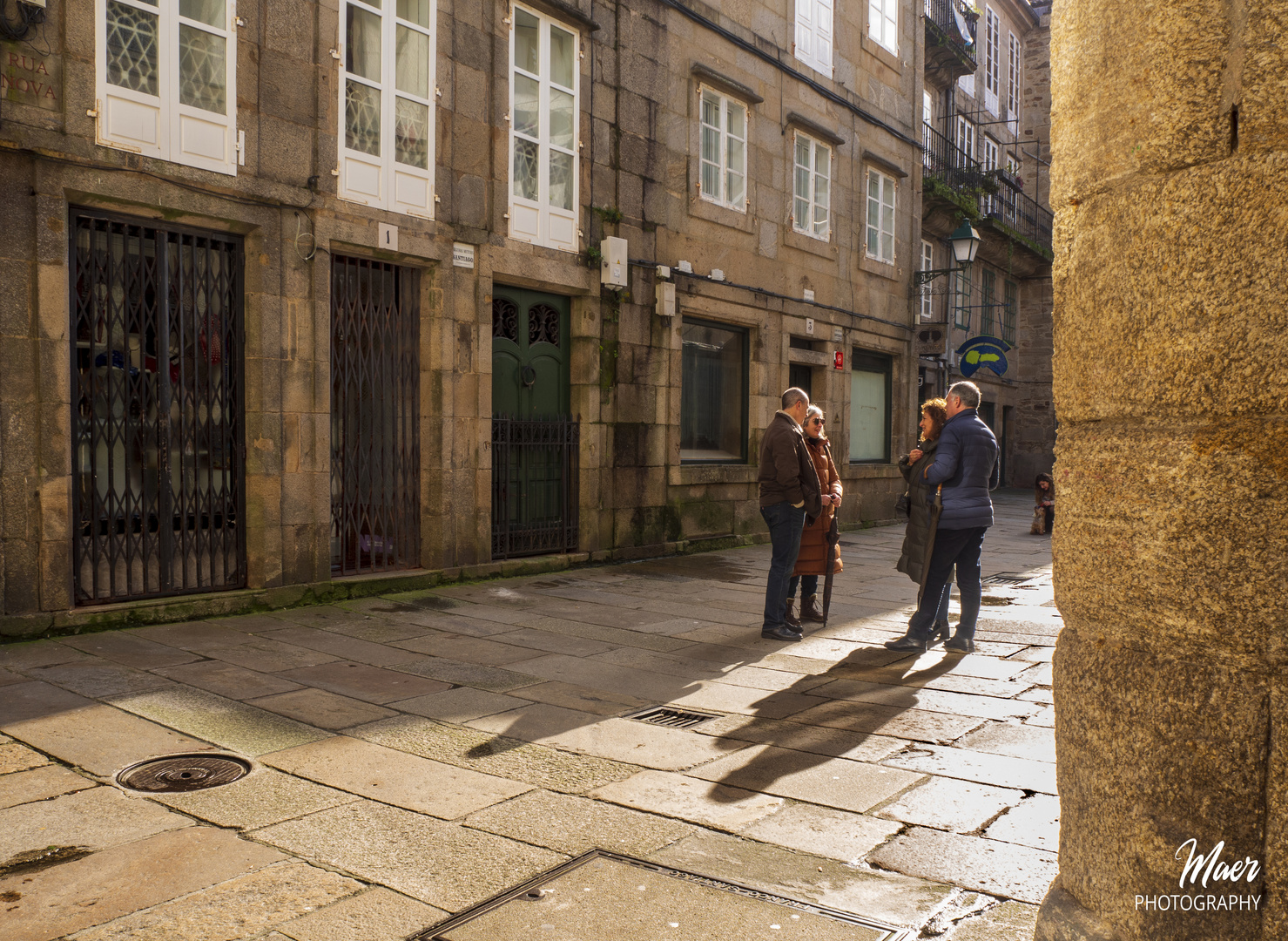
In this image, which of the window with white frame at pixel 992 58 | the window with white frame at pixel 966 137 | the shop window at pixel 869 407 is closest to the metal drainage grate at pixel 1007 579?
the shop window at pixel 869 407

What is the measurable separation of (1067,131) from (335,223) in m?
7.38

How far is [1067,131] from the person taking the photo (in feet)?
8.00

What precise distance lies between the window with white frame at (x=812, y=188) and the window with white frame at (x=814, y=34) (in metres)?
1.21

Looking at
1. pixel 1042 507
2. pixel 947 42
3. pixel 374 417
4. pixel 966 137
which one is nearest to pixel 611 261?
pixel 374 417

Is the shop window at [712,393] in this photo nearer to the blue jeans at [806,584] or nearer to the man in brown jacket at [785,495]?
the blue jeans at [806,584]

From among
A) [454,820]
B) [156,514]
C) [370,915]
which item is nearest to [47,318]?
[156,514]

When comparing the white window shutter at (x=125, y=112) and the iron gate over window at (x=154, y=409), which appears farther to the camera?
the iron gate over window at (x=154, y=409)

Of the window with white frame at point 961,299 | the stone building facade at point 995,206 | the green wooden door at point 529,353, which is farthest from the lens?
the window with white frame at point 961,299

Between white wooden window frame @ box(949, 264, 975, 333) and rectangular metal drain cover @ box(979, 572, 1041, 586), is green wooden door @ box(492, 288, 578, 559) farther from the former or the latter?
white wooden window frame @ box(949, 264, 975, 333)

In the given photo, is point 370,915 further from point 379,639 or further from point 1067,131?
point 379,639

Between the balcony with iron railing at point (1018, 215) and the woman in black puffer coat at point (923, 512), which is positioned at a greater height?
the balcony with iron railing at point (1018, 215)

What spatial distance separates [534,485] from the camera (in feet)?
36.0

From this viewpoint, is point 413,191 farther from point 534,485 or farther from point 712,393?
point 712,393

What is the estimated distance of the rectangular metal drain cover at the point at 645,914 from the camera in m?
2.87
